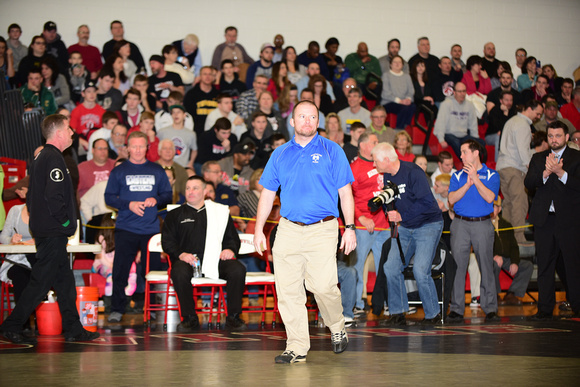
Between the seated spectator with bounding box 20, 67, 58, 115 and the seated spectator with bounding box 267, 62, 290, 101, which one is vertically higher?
the seated spectator with bounding box 267, 62, 290, 101

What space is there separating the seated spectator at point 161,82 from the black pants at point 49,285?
18.7 ft

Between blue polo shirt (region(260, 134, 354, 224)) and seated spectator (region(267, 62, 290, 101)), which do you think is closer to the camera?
blue polo shirt (region(260, 134, 354, 224))

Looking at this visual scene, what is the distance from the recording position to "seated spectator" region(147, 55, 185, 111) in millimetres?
11688

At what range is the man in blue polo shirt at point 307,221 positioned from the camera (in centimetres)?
505

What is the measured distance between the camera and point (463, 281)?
8.23 meters

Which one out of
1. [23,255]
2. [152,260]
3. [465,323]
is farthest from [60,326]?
[465,323]

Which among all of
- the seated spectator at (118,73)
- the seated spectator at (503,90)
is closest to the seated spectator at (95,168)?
the seated spectator at (118,73)

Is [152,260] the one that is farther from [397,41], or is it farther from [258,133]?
[397,41]

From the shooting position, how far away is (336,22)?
14.5 metres

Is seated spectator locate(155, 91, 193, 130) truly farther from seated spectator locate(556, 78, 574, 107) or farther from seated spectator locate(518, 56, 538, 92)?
seated spectator locate(556, 78, 574, 107)

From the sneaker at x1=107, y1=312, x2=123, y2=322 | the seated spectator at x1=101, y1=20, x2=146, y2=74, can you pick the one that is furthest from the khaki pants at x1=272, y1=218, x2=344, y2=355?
the seated spectator at x1=101, y1=20, x2=146, y2=74

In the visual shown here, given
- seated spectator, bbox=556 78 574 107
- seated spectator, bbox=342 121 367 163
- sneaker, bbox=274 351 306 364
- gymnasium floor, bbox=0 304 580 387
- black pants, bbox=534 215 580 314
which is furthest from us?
seated spectator, bbox=556 78 574 107

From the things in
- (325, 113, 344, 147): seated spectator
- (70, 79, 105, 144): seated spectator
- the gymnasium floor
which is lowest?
the gymnasium floor

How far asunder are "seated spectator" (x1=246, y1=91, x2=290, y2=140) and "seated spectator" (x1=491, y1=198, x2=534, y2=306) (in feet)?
11.6
